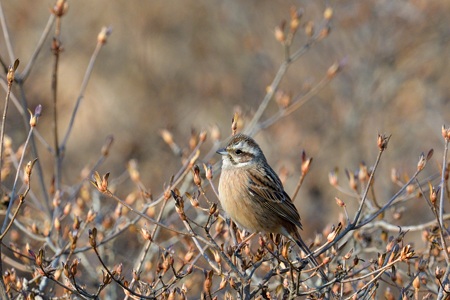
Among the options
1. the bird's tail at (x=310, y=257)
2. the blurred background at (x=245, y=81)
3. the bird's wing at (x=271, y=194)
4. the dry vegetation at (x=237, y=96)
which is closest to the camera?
the bird's tail at (x=310, y=257)

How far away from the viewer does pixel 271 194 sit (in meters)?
5.54

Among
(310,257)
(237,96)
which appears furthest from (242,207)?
(237,96)

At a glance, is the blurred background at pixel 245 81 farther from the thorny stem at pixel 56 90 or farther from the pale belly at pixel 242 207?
the thorny stem at pixel 56 90

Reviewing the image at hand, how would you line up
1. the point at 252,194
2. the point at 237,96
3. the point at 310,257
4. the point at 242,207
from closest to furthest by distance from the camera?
the point at 310,257
the point at 242,207
the point at 252,194
the point at 237,96

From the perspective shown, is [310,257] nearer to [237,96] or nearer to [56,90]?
[56,90]

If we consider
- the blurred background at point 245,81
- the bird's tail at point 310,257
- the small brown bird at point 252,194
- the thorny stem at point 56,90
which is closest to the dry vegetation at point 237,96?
the blurred background at point 245,81

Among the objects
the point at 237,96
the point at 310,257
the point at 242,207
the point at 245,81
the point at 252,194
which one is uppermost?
the point at 245,81

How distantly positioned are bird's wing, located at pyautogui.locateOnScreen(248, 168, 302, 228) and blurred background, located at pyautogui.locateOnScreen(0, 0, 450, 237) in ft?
10.4

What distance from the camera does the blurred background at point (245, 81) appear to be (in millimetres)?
11336

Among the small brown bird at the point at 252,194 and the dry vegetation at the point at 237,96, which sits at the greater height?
the dry vegetation at the point at 237,96

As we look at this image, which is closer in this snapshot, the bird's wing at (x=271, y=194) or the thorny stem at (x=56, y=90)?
the bird's wing at (x=271, y=194)

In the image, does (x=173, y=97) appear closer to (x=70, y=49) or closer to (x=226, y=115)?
(x=226, y=115)

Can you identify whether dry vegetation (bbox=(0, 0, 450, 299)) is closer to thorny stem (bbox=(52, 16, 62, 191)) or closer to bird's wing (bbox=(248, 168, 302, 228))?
thorny stem (bbox=(52, 16, 62, 191))

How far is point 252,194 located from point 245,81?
854 cm
